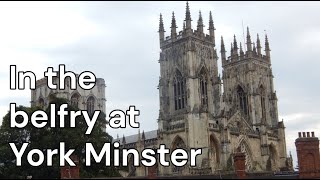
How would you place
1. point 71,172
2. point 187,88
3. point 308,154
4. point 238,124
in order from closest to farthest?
point 71,172 < point 308,154 < point 187,88 < point 238,124

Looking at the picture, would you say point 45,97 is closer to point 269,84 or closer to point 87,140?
point 269,84

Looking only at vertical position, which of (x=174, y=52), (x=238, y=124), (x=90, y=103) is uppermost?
(x=174, y=52)

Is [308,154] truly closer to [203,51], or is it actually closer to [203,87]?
[203,87]

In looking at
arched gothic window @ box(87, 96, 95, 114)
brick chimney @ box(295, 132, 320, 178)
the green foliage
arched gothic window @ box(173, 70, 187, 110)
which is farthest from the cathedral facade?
brick chimney @ box(295, 132, 320, 178)

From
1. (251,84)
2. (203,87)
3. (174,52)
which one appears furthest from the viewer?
(251,84)

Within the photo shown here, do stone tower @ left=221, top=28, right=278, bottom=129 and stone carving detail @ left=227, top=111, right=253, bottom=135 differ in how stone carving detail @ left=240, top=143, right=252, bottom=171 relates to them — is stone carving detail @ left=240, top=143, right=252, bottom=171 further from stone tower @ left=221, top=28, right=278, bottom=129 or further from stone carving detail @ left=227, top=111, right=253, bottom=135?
stone tower @ left=221, top=28, right=278, bottom=129

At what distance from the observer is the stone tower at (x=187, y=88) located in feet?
218

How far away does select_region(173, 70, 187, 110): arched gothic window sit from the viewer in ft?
230

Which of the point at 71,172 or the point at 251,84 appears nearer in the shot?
the point at 71,172

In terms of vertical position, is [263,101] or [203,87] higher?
[203,87]

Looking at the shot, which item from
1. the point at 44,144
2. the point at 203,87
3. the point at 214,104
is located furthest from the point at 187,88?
the point at 44,144

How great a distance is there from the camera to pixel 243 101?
81.0 m

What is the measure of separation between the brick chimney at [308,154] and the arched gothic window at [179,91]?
42091mm

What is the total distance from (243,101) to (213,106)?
10503 millimetres
